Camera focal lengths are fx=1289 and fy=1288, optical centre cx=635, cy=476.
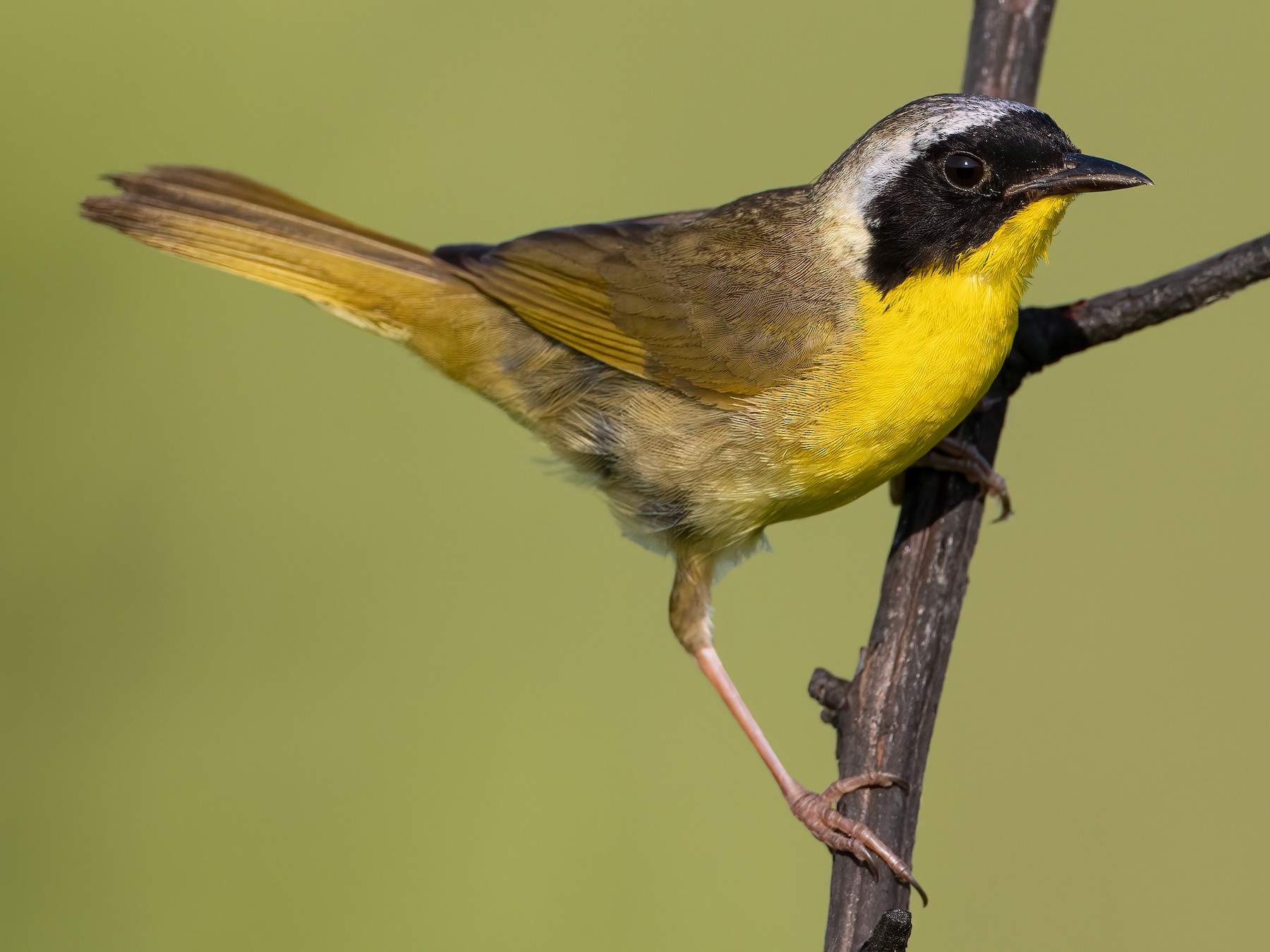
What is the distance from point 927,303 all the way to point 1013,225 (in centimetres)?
30

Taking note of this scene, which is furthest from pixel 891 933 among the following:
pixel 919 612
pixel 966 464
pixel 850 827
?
pixel 966 464

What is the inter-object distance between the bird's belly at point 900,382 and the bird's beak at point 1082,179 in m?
0.27

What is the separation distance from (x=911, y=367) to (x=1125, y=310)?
0.66 meters

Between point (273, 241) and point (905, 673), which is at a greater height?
point (273, 241)

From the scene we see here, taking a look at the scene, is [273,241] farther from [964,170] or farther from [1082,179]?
[1082,179]

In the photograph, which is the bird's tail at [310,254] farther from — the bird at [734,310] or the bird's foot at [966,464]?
the bird's foot at [966,464]

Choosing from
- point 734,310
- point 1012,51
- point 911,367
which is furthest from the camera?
point 1012,51

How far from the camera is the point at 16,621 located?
5449mm

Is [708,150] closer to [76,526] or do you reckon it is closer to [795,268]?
[795,268]

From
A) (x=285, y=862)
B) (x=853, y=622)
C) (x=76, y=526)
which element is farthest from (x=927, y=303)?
(x=76, y=526)

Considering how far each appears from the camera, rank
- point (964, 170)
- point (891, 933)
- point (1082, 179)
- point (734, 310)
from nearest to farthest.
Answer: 1. point (891, 933)
2. point (1082, 179)
3. point (964, 170)
4. point (734, 310)

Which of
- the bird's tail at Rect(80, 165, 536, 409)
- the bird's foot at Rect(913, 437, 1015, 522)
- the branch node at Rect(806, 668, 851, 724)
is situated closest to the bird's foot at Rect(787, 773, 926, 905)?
the branch node at Rect(806, 668, 851, 724)

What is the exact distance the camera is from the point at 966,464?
154 inches

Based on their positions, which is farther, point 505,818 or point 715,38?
point 715,38
